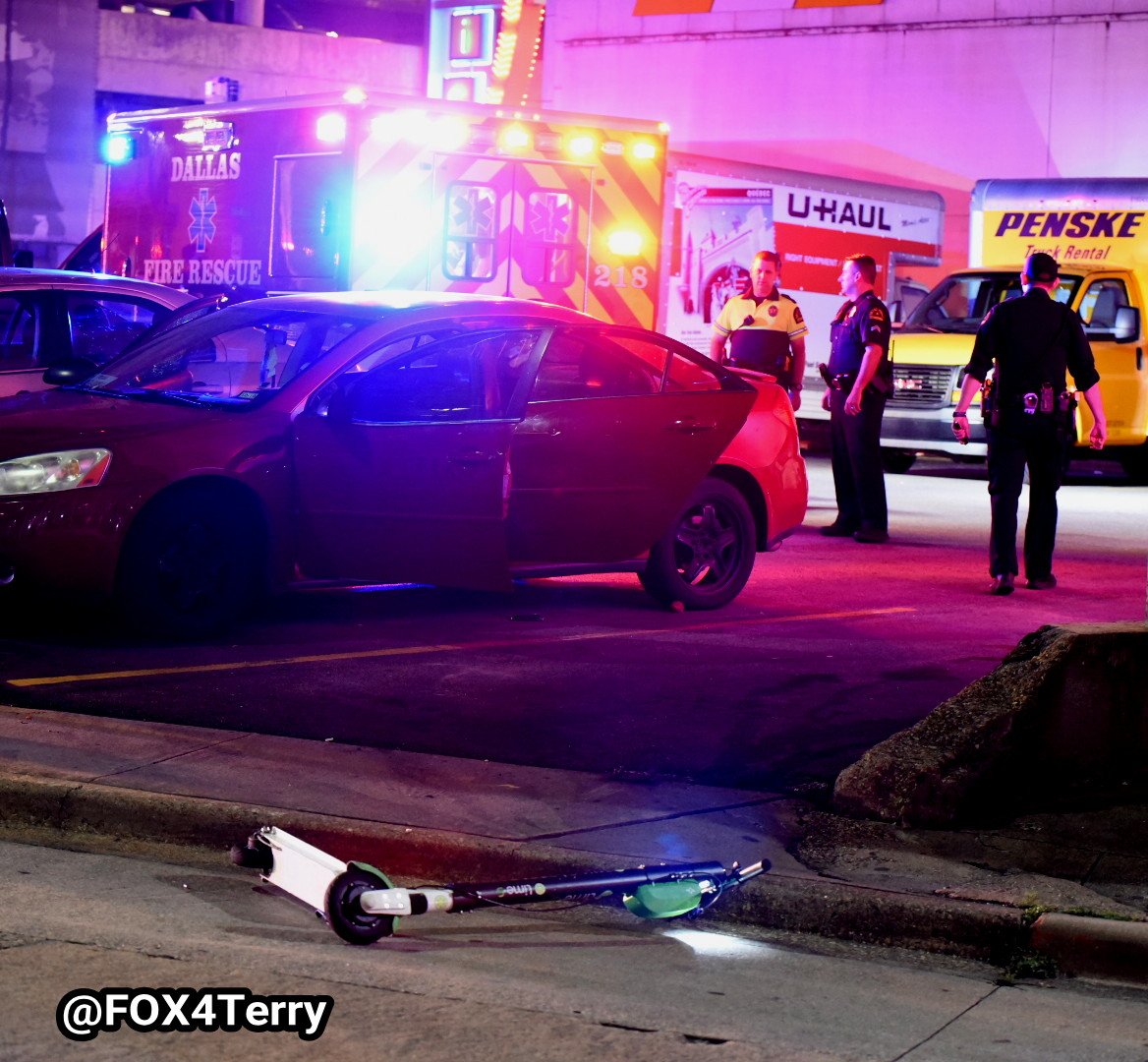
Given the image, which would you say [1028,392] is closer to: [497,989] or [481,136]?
[481,136]

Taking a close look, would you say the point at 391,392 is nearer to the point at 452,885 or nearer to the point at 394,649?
the point at 394,649

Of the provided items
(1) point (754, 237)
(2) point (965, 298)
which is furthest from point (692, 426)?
(1) point (754, 237)

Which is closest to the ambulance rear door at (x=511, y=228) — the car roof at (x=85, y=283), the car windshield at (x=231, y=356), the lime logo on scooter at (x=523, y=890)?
the car roof at (x=85, y=283)

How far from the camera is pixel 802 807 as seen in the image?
6.25 meters

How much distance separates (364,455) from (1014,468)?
155 inches

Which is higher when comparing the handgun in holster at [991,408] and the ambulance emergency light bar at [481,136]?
the ambulance emergency light bar at [481,136]

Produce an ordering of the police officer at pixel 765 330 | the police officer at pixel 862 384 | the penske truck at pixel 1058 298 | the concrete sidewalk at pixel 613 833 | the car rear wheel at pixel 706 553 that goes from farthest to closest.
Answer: the penske truck at pixel 1058 298, the police officer at pixel 765 330, the police officer at pixel 862 384, the car rear wheel at pixel 706 553, the concrete sidewalk at pixel 613 833

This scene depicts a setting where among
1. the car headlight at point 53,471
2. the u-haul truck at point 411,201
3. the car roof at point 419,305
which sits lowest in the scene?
the car headlight at point 53,471

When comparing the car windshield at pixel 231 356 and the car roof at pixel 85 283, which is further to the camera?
the car roof at pixel 85 283

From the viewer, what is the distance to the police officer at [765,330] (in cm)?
1331

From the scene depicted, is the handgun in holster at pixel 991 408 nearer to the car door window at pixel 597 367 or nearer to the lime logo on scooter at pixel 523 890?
the car door window at pixel 597 367

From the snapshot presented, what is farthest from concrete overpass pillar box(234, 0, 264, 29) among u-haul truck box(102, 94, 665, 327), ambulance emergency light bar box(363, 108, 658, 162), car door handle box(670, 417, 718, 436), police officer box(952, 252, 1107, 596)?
car door handle box(670, 417, 718, 436)

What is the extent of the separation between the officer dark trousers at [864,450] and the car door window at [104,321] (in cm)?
453

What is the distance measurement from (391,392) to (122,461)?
128 centimetres
